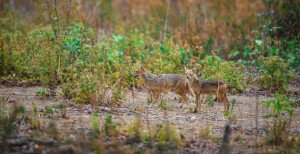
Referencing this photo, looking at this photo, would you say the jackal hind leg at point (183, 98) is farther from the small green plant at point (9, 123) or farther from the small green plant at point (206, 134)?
the small green plant at point (9, 123)

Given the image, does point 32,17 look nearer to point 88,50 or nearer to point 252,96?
point 88,50

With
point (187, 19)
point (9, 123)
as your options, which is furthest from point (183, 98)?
point (187, 19)

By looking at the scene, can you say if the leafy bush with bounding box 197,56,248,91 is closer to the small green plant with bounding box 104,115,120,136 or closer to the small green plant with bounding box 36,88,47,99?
the small green plant with bounding box 36,88,47,99

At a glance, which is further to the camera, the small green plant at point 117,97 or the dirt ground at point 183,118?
the small green plant at point 117,97

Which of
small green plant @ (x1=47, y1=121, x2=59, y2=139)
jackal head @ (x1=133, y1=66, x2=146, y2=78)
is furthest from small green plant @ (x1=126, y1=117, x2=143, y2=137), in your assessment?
jackal head @ (x1=133, y1=66, x2=146, y2=78)

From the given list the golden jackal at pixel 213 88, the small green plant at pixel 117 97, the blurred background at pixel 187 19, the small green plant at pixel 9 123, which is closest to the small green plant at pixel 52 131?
the small green plant at pixel 9 123

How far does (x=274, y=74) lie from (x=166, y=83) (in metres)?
2.93

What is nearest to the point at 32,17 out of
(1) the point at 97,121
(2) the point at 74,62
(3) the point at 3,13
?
(3) the point at 3,13

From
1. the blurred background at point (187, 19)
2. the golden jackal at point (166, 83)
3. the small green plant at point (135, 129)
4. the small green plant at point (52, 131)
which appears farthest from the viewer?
A: the blurred background at point (187, 19)

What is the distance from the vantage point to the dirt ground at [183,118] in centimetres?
885

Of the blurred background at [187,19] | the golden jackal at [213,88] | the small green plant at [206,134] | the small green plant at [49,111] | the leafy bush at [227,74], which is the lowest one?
the small green plant at [206,134]

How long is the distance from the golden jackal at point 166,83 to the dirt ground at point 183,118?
1.04 feet

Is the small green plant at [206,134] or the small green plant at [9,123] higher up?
the small green plant at [9,123]

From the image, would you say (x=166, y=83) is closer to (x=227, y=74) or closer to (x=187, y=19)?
(x=227, y=74)
